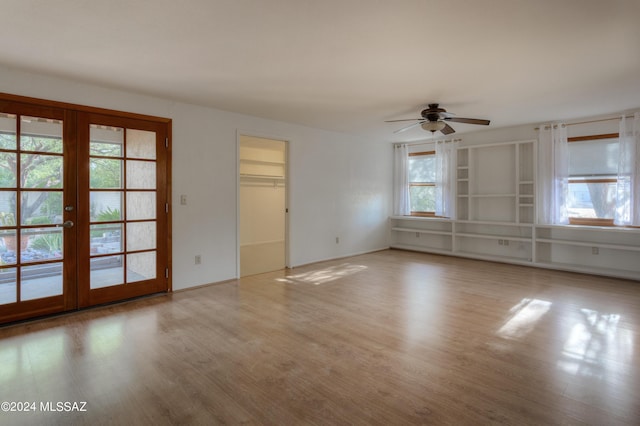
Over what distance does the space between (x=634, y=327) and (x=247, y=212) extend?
6.09 meters

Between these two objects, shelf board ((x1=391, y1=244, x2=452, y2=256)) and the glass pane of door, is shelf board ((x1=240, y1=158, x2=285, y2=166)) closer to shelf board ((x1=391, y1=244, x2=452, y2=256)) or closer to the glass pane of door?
shelf board ((x1=391, y1=244, x2=452, y2=256))

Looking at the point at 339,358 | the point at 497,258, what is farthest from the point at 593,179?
the point at 339,358

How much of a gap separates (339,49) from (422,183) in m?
5.09

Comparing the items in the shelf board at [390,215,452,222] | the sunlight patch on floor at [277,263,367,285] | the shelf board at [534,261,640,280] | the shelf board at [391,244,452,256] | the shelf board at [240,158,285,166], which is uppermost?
the shelf board at [240,158,285,166]

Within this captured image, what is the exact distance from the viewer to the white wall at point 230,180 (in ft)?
12.9

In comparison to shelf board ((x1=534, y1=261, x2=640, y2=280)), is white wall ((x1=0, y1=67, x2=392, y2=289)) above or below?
above

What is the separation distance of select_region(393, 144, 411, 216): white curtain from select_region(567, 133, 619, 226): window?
2.98 meters

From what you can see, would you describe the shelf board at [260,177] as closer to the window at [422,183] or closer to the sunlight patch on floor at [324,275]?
the sunlight patch on floor at [324,275]

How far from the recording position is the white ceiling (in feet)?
7.25

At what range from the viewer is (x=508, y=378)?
88.5 inches

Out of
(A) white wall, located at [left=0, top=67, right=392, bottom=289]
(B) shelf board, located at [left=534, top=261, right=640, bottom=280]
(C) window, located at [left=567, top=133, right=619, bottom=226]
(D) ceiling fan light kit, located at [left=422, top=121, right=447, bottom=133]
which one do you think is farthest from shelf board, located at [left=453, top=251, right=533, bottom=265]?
(D) ceiling fan light kit, located at [left=422, top=121, right=447, bottom=133]

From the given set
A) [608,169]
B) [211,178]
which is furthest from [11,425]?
[608,169]

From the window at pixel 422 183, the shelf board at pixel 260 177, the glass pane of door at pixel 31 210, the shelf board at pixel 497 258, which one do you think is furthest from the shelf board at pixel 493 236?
the glass pane of door at pixel 31 210

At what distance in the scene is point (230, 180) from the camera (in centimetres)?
482
